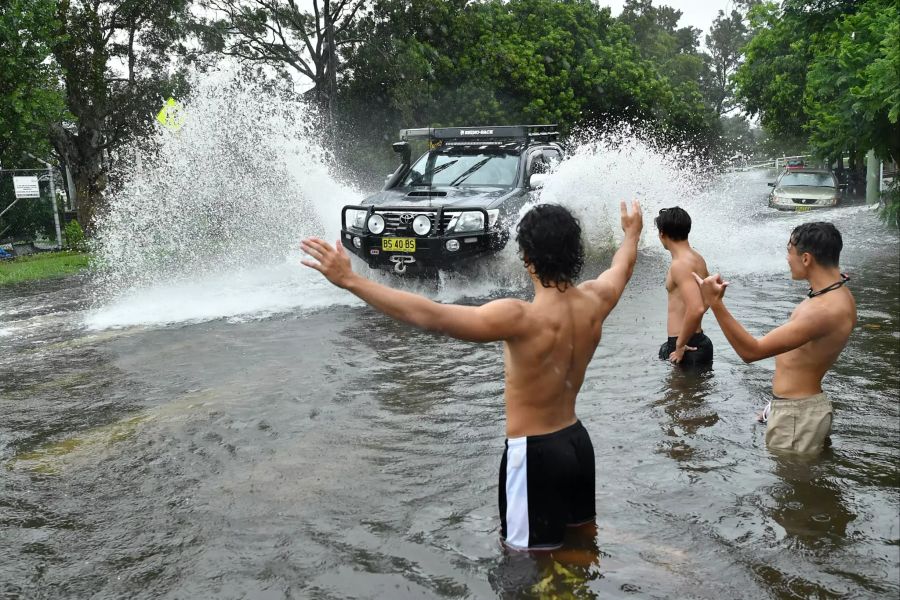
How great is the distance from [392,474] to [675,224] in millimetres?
2597

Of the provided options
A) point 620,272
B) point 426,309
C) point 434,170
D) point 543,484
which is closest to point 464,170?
point 434,170

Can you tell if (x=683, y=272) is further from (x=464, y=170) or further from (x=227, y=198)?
(x=227, y=198)

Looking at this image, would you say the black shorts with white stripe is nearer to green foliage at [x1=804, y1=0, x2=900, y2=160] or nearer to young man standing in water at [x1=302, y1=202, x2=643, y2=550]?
young man standing in water at [x1=302, y1=202, x2=643, y2=550]

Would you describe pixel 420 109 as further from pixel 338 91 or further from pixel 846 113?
pixel 846 113

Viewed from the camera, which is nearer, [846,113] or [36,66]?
[846,113]

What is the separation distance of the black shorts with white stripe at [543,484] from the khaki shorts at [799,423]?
1662 mm

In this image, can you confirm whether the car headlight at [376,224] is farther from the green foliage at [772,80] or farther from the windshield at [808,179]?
the green foliage at [772,80]

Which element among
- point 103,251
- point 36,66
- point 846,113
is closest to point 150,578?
point 846,113

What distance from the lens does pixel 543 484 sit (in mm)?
3400

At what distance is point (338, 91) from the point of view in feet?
97.2

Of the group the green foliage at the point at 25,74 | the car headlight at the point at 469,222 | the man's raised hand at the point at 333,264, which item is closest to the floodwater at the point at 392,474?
the man's raised hand at the point at 333,264

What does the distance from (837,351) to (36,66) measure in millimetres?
19073

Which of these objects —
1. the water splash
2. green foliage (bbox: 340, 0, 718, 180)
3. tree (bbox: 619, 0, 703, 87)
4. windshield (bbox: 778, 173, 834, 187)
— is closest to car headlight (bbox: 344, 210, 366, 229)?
the water splash

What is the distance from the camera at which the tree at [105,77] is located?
902 inches
